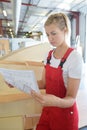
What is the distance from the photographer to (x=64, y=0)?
25.2 ft

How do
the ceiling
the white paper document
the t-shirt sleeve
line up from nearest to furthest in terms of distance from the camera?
the white paper document < the t-shirt sleeve < the ceiling

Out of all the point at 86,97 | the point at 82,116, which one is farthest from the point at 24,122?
the point at 86,97

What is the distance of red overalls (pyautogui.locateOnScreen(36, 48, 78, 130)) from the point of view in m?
1.42

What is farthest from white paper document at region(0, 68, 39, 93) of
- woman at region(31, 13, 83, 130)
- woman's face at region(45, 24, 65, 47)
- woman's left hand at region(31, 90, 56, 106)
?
woman's face at region(45, 24, 65, 47)

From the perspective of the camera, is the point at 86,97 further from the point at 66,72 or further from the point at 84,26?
the point at 84,26

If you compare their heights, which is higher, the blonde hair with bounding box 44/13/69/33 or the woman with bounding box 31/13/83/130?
the blonde hair with bounding box 44/13/69/33

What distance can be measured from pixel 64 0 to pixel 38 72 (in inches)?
243

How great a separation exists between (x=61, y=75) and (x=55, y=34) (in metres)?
0.25

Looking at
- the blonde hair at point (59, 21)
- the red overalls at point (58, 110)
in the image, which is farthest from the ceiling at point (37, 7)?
the red overalls at point (58, 110)

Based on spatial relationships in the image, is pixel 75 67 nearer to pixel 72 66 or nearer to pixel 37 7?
pixel 72 66

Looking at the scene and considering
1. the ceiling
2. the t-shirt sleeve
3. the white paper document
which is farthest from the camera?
the ceiling

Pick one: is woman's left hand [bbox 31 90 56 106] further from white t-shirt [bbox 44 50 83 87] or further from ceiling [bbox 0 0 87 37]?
ceiling [bbox 0 0 87 37]

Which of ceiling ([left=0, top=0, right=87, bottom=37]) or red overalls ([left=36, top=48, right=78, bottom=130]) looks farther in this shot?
ceiling ([left=0, top=0, right=87, bottom=37])

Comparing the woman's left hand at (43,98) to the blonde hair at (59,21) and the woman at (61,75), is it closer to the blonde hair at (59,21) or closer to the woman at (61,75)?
the woman at (61,75)
